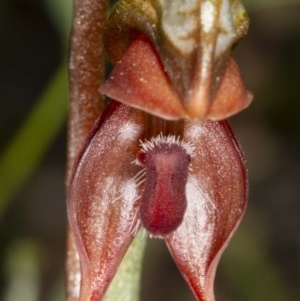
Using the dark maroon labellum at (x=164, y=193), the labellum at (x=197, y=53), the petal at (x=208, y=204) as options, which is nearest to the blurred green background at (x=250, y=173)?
the petal at (x=208, y=204)

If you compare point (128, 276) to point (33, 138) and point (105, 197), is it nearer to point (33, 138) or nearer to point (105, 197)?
point (105, 197)

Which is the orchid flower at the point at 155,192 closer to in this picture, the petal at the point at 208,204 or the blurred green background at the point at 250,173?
the petal at the point at 208,204

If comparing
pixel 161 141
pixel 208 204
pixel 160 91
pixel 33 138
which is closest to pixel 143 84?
pixel 160 91

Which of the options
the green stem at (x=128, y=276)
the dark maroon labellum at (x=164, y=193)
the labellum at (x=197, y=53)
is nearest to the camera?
the labellum at (x=197, y=53)

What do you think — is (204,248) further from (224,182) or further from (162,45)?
(162,45)

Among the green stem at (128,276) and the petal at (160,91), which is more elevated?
the petal at (160,91)

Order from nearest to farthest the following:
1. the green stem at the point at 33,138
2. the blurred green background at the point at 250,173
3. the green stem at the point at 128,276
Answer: the green stem at the point at 128,276 < the green stem at the point at 33,138 < the blurred green background at the point at 250,173
